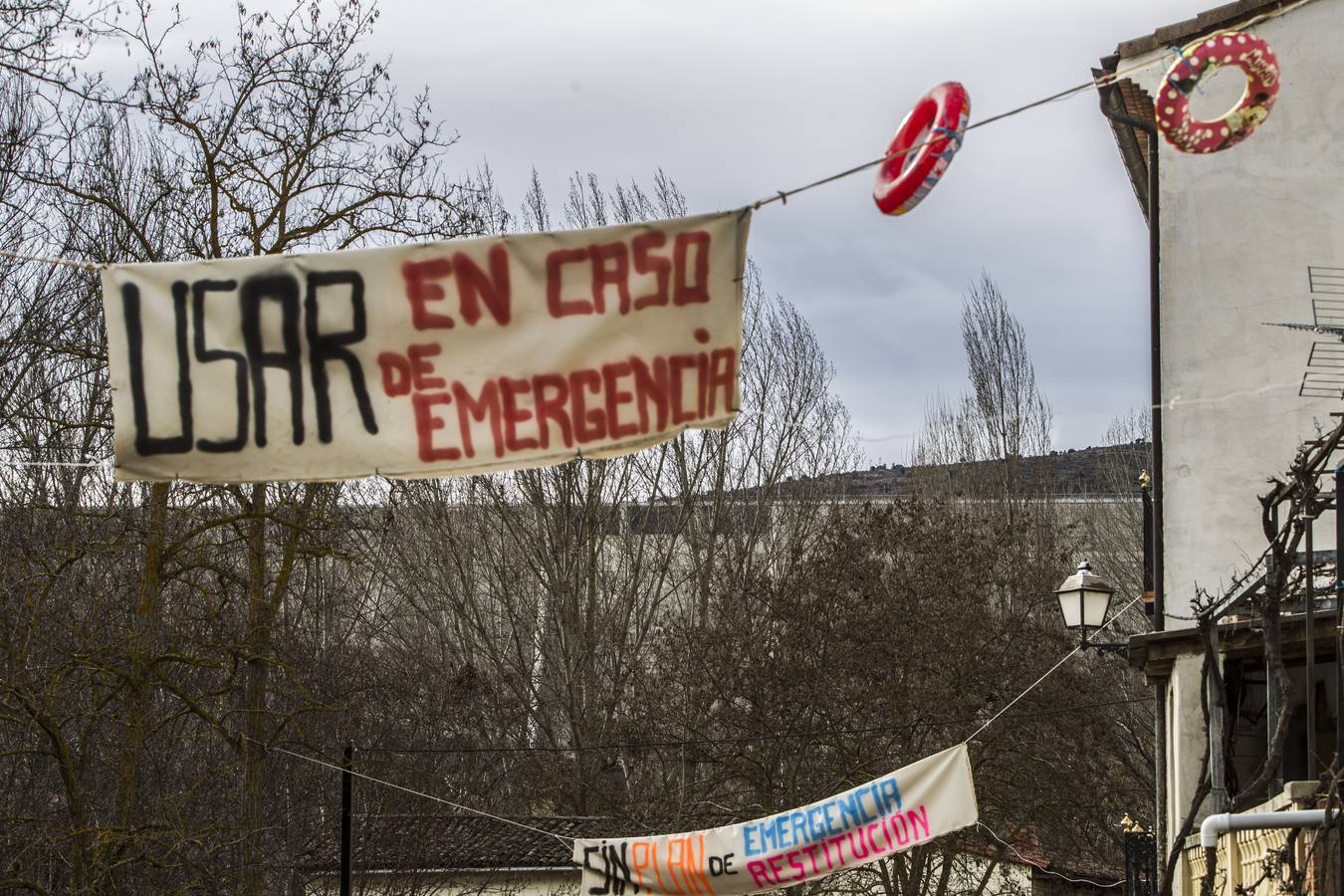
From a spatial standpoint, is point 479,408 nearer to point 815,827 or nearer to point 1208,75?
point 1208,75

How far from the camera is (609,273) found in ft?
18.3

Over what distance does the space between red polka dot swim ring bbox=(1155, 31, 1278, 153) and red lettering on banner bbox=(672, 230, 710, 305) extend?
2157mm

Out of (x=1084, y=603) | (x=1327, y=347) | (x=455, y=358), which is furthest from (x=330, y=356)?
(x=1327, y=347)

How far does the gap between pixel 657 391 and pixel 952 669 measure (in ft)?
74.0

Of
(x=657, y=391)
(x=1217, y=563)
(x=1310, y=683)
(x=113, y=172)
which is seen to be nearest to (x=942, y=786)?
(x=1310, y=683)

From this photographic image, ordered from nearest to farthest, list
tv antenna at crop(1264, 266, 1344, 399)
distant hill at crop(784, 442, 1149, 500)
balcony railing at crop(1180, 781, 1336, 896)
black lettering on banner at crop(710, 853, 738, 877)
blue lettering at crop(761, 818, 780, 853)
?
A: 1. balcony railing at crop(1180, 781, 1336, 896)
2. blue lettering at crop(761, 818, 780, 853)
3. black lettering on banner at crop(710, 853, 738, 877)
4. tv antenna at crop(1264, 266, 1344, 399)
5. distant hill at crop(784, 442, 1149, 500)

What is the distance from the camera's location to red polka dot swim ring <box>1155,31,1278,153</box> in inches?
261

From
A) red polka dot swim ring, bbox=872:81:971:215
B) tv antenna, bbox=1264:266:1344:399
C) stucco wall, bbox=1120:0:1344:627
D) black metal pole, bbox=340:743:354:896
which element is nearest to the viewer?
red polka dot swim ring, bbox=872:81:971:215

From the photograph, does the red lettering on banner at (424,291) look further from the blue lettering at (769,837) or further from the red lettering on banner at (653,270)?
the blue lettering at (769,837)

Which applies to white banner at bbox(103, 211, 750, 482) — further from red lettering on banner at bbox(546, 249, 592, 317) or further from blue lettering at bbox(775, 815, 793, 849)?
blue lettering at bbox(775, 815, 793, 849)

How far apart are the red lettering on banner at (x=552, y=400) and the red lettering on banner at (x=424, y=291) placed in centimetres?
36

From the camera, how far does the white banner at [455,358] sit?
18.2 ft

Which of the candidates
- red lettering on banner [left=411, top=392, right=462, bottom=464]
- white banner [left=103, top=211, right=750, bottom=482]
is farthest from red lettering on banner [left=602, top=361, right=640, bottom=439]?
red lettering on banner [left=411, top=392, right=462, bottom=464]

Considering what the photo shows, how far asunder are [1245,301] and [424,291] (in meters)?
13.7
